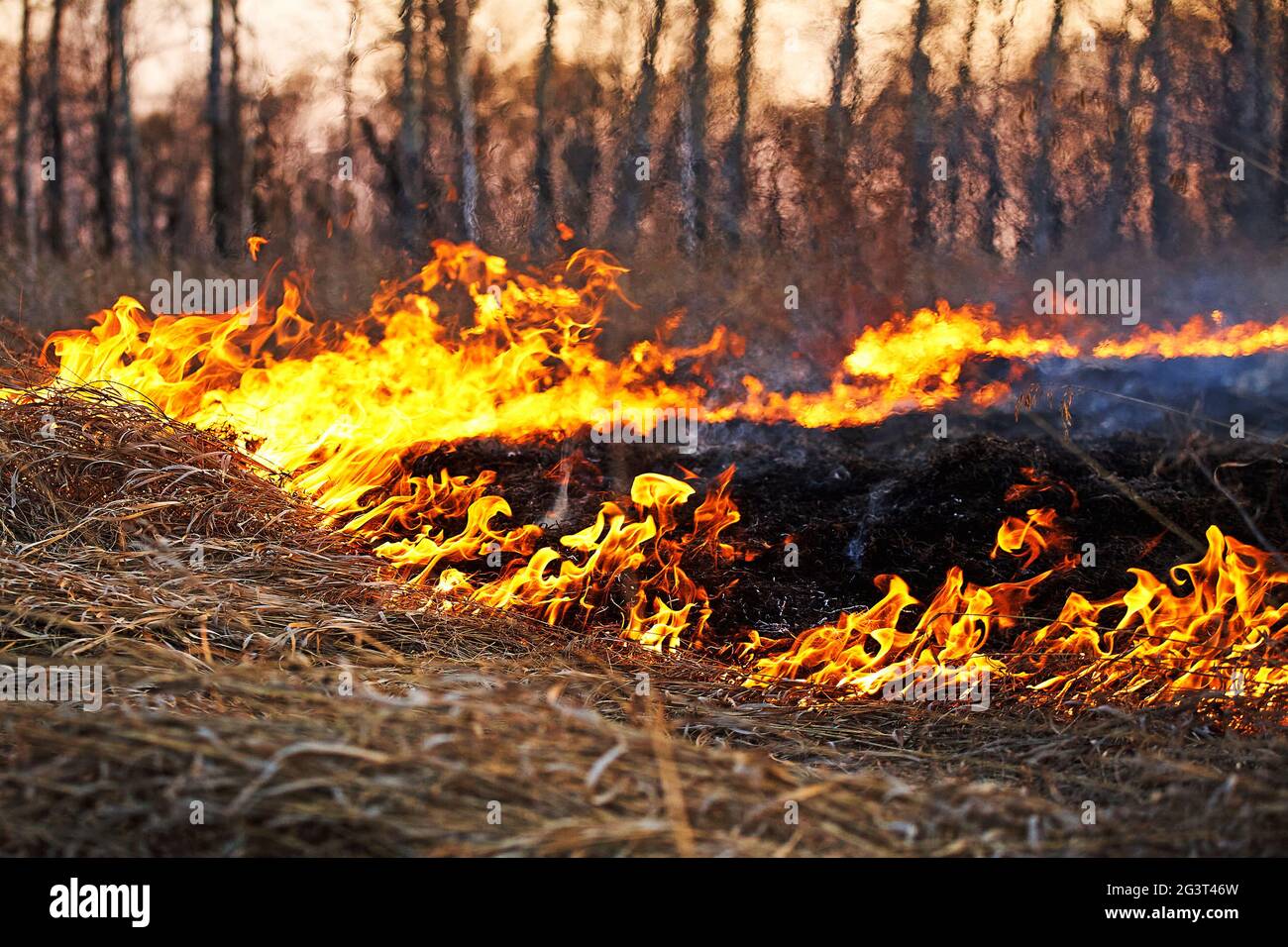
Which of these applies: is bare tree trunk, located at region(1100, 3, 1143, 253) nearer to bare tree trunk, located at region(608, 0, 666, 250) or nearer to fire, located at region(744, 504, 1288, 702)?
bare tree trunk, located at region(608, 0, 666, 250)

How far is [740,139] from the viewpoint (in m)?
9.33

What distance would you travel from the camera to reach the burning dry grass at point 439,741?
185cm

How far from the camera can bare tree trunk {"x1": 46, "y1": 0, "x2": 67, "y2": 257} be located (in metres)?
10.3

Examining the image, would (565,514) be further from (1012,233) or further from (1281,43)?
(1281,43)

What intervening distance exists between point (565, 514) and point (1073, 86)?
294 inches

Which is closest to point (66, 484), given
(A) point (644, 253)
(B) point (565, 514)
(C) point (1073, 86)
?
(B) point (565, 514)

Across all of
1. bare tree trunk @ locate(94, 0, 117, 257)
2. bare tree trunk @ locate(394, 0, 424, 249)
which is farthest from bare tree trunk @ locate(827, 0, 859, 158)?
bare tree trunk @ locate(94, 0, 117, 257)

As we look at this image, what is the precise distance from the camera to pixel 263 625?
10.1 ft
